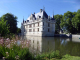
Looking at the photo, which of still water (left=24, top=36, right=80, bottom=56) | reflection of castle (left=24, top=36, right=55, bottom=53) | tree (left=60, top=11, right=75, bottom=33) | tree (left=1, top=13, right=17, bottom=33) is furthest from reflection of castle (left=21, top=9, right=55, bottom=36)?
still water (left=24, top=36, right=80, bottom=56)

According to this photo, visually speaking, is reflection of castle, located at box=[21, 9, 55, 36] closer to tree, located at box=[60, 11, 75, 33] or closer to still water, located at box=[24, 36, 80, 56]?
tree, located at box=[60, 11, 75, 33]

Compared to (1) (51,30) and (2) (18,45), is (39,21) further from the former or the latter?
(2) (18,45)

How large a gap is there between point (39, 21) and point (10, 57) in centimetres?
2912

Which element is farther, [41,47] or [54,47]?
[54,47]

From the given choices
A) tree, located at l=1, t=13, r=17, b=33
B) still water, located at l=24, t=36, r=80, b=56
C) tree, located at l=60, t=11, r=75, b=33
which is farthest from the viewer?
tree, located at l=60, t=11, r=75, b=33

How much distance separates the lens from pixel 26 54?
351cm

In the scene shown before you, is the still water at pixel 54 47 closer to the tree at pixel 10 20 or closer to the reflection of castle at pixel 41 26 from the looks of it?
the reflection of castle at pixel 41 26

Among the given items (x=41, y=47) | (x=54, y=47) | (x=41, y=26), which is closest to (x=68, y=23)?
(x=41, y=26)

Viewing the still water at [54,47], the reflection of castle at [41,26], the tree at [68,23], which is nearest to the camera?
the still water at [54,47]

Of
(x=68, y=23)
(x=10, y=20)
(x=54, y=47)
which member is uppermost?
(x=10, y=20)

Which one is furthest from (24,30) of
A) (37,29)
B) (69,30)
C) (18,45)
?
(18,45)

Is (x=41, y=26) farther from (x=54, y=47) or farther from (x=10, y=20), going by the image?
(x=54, y=47)

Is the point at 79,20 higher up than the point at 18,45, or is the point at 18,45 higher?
the point at 79,20

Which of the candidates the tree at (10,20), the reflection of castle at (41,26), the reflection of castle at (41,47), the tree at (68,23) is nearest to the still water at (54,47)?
the reflection of castle at (41,47)
